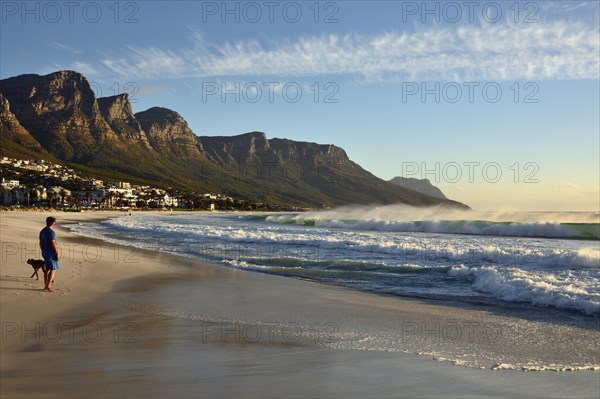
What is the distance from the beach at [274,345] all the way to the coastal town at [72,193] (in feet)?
420

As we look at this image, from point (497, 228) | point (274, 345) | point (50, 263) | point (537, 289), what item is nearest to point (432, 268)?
point (537, 289)

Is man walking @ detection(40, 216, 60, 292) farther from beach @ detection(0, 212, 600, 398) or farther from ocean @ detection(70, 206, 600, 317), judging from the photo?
ocean @ detection(70, 206, 600, 317)

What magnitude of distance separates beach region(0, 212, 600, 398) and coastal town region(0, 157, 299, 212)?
127866mm

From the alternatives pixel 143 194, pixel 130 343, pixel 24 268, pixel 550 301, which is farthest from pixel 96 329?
pixel 143 194

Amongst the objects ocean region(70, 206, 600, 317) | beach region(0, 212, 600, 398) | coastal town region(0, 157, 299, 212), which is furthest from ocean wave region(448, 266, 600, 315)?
coastal town region(0, 157, 299, 212)

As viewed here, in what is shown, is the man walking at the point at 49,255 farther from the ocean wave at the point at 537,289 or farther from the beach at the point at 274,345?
the ocean wave at the point at 537,289

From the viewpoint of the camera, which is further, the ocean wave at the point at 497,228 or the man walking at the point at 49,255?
the ocean wave at the point at 497,228

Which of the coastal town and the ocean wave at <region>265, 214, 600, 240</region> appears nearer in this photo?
the ocean wave at <region>265, 214, 600, 240</region>

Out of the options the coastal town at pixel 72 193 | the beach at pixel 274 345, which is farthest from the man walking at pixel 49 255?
the coastal town at pixel 72 193

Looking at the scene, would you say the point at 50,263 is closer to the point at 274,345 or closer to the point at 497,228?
the point at 274,345

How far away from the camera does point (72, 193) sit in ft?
495

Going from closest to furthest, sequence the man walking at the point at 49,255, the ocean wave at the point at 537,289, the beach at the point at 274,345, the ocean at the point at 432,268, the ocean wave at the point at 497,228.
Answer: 1. the beach at the point at 274,345
2. the ocean wave at the point at 537,289
3. the man walking at the point at 49,255
4. the ocean at the point at 432,268
5. the ocean wave at the point at 497,228

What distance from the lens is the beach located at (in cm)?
554

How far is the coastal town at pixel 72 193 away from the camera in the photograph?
5512 inches
